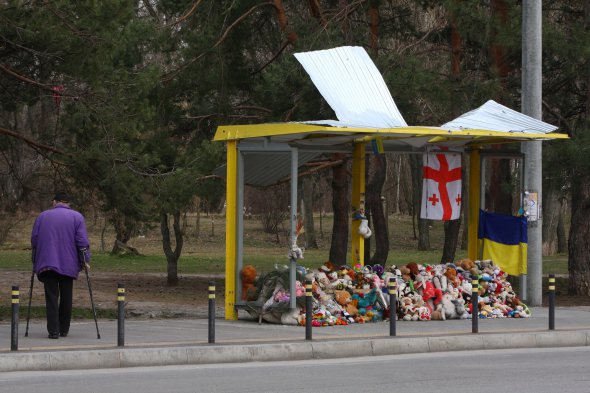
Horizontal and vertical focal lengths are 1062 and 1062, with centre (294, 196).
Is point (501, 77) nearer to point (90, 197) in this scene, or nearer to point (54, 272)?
point (90, 197)

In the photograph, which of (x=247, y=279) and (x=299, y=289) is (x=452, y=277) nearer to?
(x=299, y=289)

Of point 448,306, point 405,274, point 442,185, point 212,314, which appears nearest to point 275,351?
point 212,314

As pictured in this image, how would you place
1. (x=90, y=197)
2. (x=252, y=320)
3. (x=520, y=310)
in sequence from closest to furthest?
(x=252, y=320), (x=520, y=310), (x=90, y=197)

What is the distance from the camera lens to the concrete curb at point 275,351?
1245 cm

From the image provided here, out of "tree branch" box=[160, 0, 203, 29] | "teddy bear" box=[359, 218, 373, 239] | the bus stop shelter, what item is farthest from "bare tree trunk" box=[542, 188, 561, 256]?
"teddy bear" box=[359, 218, 373, 239]

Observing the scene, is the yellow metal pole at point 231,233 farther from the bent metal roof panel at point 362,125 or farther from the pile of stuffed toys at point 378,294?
the bent metal roof panel at point 362,125

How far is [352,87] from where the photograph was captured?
17938mm

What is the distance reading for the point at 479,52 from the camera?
2866 centimetres

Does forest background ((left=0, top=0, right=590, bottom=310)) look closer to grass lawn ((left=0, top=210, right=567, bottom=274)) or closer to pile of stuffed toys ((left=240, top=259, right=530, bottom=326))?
pile of stuffed toys ((left=240, top=259, right=530, bottom=326))

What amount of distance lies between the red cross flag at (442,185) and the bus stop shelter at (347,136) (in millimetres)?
253

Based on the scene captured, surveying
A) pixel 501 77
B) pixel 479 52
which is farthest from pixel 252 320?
pixel 479 52

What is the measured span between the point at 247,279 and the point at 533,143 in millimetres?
6352

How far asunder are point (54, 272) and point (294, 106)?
39.0 feet

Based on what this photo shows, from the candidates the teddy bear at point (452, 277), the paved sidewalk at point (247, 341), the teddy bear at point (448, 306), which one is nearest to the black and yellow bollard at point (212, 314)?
the paved sidewalk at point (247, 341)
